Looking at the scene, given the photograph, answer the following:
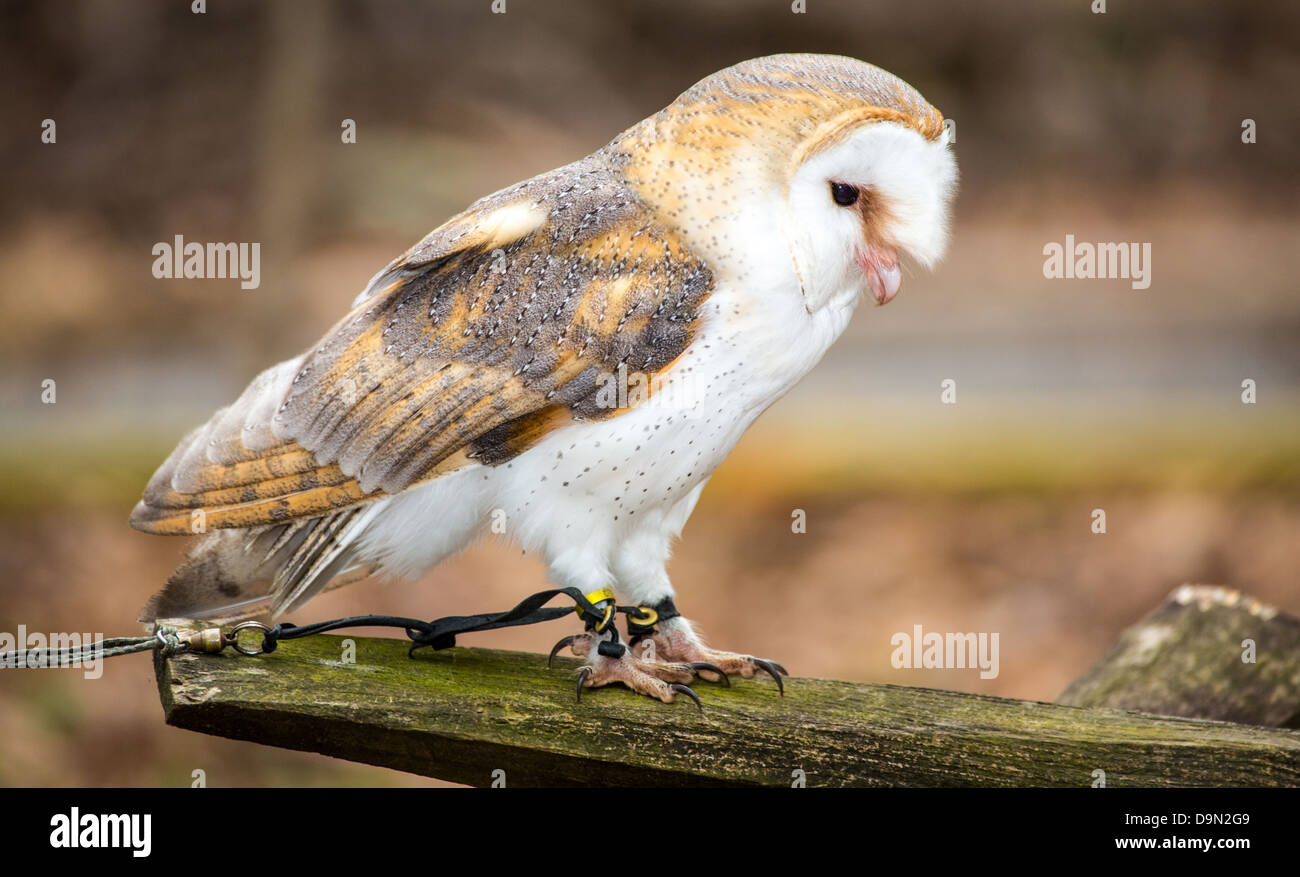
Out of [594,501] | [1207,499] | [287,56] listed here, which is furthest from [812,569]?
[594,501]

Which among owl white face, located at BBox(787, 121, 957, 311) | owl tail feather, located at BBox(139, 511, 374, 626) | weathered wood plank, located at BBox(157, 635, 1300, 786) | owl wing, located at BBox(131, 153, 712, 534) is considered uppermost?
owl white face, located at BBox(787, 121, 957, 311)

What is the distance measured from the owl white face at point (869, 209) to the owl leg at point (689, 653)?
546mm

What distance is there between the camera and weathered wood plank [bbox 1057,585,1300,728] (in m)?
1.86

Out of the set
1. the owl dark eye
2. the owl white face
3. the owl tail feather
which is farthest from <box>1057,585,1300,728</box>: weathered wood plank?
the owl tail feather

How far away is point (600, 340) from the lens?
5.13ft

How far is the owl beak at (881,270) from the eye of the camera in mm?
1629

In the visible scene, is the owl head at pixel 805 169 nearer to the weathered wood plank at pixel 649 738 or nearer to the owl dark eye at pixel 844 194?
the owl dark eye at pixel 844 194

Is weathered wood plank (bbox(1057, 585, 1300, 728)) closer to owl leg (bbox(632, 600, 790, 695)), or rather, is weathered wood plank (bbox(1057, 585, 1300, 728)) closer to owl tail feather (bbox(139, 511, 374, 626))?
owl leg (bbox(632, 600, 790, 695))

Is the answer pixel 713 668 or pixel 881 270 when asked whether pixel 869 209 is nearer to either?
pixel 881 270

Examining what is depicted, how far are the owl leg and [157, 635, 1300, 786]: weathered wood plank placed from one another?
197mm

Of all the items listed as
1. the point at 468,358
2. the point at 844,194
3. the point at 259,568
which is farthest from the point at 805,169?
the point at 259,568

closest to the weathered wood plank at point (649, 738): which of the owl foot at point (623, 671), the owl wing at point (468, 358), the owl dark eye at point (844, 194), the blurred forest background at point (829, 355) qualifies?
the owl foot at point (623, 671)

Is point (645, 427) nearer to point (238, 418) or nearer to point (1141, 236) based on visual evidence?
point (238, 418)

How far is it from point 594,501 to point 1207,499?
11.5ft
